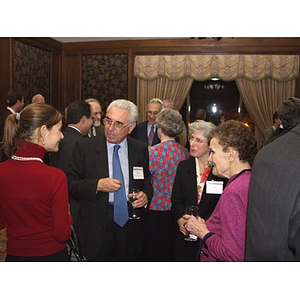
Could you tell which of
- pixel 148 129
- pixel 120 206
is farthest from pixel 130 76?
pixel 120 206

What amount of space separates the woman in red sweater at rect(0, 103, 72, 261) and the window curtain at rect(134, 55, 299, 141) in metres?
6.18

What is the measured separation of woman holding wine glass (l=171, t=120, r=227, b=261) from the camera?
8.04 ft

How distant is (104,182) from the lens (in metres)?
2.22

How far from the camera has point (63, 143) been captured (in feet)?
9.95

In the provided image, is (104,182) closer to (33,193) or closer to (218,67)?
(33,193)

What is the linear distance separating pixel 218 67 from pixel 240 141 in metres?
6.20

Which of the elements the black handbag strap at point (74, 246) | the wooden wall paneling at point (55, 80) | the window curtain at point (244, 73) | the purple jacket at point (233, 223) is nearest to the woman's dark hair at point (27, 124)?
the black handbag strap at point (74, 246)

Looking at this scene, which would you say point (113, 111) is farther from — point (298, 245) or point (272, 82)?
point (272, 82)

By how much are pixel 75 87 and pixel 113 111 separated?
620 centimetres

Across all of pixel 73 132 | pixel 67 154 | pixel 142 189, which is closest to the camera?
pixel 142 189

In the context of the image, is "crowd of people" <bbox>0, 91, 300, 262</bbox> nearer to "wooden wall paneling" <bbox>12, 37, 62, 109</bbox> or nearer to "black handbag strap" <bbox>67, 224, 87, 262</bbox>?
"black handbag strap" <bbox>67, 224, 87, 262</bbox>

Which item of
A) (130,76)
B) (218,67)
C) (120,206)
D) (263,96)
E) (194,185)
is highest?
(218,67)

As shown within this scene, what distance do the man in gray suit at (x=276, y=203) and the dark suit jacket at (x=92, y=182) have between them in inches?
50.6

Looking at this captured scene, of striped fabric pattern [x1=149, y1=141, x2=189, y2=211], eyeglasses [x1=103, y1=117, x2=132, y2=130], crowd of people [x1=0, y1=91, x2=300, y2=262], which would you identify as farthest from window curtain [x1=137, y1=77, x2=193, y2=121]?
eyeglasses [x1=103, y1=117, x2=132, y2=130]
